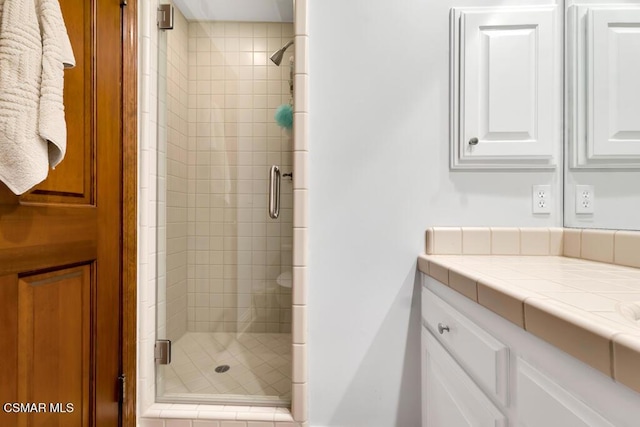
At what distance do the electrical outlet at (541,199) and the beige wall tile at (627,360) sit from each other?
0.96 meters

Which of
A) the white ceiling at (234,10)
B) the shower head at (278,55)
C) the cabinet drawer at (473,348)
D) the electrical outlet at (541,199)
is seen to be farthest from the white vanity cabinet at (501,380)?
the white ceiling at (234,10)

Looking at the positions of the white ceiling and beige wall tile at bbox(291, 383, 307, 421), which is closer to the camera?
beige wall tile at bbox(291, 383, 307, 421)

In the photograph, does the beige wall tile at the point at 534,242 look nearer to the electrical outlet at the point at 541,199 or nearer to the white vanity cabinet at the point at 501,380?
the electrical outlet at the point at 541,199

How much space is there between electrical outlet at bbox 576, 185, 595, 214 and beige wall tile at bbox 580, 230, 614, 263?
0.30 feet

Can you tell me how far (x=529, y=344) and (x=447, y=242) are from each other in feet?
2.14

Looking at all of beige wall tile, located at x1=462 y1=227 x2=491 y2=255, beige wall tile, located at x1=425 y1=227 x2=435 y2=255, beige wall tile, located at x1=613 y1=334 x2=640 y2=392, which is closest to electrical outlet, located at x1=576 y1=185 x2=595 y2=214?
beige wall tile, located at x1=462 y1=227 x2=491 y2=255

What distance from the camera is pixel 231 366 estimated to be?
1269mm

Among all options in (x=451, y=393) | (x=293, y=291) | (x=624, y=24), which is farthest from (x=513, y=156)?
(x=293, y=291)

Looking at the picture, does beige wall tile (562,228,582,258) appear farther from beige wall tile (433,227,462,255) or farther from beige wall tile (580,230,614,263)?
beige wall tile (433,227,462,255)

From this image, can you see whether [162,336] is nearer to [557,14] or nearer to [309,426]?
[309,426]

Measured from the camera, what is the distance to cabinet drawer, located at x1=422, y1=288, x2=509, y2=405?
24.0 inches

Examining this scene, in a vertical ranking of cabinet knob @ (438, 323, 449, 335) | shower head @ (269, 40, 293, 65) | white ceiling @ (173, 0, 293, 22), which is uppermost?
white ceiling @ (173, 0, 293, 22)

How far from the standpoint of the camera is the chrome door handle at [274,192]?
1221 mm

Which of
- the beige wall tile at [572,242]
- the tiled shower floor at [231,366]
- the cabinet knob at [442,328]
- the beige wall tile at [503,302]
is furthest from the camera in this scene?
the tiled shower floor at [231,366]
